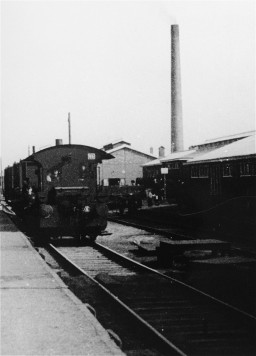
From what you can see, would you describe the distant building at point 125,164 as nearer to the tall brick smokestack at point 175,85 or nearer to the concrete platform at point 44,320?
the tall brick smokestack at point 175,85

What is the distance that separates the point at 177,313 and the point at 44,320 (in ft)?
6.82

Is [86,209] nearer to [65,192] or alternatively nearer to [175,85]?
[65,192]

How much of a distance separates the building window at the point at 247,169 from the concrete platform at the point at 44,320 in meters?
14.1

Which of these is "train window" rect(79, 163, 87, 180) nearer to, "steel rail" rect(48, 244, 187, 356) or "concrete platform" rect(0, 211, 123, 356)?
"steel rail" rect(48, 244, 187, 356)

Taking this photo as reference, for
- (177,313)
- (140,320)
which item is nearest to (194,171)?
(177,313)

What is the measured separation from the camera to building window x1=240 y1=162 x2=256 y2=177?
2288 centimetres

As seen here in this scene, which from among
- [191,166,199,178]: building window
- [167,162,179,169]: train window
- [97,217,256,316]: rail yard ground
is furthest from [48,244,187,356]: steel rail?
[167,162,179,169]: train window

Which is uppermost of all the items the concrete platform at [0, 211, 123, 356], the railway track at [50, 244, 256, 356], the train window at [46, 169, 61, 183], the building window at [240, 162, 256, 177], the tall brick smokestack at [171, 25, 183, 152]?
the tall brick smokestack at [171, 25, 183, 152]

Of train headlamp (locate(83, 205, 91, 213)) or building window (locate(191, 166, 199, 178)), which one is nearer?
train headlamp (locate(83, 205, 91, 213))

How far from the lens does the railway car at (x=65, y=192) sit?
1656 cm

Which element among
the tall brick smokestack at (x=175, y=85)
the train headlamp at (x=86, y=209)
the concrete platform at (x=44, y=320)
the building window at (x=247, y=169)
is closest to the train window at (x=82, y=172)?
the train headlamp at (x=86, y=209)

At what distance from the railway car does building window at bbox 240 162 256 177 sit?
762 centimetres

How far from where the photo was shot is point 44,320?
675 centimetres

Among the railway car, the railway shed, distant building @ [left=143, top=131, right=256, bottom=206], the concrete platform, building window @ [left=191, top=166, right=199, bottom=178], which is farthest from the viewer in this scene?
building window @ [left=191, top=166, right=199, bottom=178]
